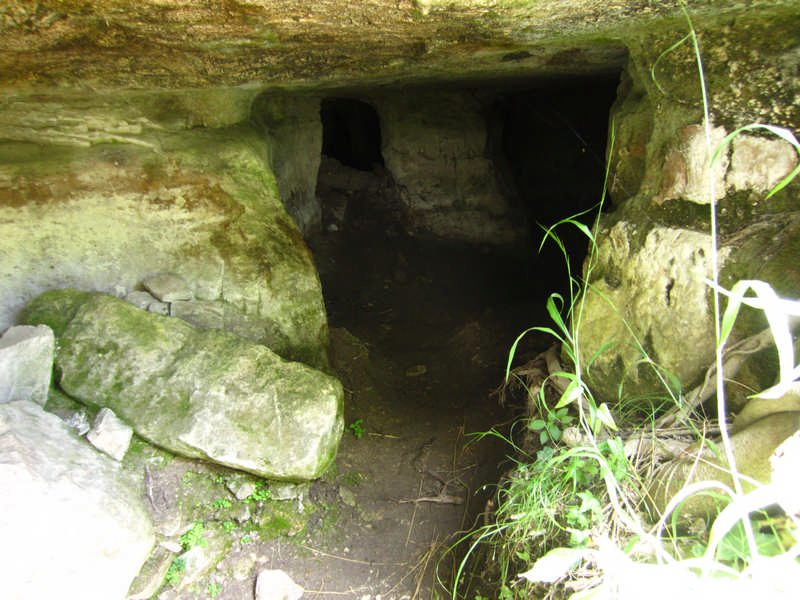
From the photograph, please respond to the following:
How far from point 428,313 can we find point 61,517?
316cm

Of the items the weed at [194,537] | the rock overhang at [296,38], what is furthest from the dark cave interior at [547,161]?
the weed at [194,537]

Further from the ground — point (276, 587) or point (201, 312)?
point (201, 312)

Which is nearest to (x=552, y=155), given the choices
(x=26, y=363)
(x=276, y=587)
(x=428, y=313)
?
(x=428, y=313)

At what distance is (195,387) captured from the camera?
7.42 feet

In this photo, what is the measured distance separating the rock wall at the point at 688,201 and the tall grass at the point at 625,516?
7cm

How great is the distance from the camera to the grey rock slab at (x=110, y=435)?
209 cm

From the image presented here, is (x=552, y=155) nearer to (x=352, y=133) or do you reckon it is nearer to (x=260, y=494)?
(x=352, y=133)

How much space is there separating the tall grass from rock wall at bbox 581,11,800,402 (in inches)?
2.9

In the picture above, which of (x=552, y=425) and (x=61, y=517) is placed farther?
→ (x=552, y=425)

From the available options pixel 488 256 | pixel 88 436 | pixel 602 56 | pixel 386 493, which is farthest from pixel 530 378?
pixel 488 256

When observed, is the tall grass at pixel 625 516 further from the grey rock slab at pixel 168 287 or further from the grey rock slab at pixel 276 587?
the grey rock slab at pixel 168 287

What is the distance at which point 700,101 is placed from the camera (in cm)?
199

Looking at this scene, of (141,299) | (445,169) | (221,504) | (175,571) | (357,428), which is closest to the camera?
(175,571)

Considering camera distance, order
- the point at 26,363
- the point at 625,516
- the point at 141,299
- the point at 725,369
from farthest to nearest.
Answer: the point at 141,299
the point at 26,363
the point at 725,369
the point at 625,516
